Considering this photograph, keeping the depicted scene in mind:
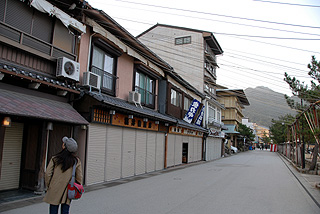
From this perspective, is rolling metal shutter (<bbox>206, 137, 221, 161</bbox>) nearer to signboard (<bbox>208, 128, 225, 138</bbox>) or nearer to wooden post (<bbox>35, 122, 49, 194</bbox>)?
signboard (<bbox>208, 128, 225, 138</bbox>)

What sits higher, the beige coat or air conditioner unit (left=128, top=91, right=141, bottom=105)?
air conditioner unit (left=128, top=91, right=141, bottom=105)

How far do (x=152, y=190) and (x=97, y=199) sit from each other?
95.7 inches

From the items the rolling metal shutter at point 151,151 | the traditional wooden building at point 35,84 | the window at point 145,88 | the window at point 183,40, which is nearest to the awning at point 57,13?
the traditional wooden building at point 35,84

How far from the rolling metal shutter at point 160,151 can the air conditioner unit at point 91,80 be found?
22.6 ft

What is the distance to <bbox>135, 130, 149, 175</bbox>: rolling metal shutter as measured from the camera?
45.3ft

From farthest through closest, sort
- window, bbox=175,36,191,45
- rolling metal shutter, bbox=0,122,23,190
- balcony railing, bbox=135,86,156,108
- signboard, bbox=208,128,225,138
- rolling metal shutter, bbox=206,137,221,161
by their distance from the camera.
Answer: window, bbox=175,36,191,45, rolling metal shutter, bbox=206,137,221,161, signboard, bbox=208,128,225,138, balcony railing, bbox=135,86,156,108, rolling metal shutter, bbox=0,122,23,190

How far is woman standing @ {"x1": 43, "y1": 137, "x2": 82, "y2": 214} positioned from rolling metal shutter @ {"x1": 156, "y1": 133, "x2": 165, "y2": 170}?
12.2 meters

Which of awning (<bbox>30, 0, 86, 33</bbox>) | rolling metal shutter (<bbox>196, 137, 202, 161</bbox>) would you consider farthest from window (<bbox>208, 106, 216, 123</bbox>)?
awning (<bbox>30, 0, 86, 33</bbox>)

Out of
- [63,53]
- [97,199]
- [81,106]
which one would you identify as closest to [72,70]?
[63,53]

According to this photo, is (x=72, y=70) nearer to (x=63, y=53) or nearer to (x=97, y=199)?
(x=63, y=53)

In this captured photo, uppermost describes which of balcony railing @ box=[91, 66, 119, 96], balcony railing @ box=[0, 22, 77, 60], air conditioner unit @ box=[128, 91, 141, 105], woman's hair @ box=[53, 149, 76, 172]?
balcony railing @ box=[0, 22, 77, 60]

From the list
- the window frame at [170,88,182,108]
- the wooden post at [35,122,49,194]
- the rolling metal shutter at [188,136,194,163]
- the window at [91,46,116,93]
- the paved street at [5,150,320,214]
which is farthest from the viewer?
the rolling metal shutter at [188,136,194,163]

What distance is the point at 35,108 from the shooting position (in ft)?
24.3

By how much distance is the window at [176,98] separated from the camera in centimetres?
2034
